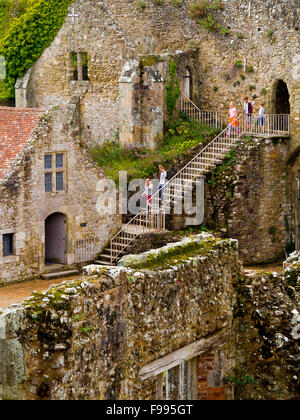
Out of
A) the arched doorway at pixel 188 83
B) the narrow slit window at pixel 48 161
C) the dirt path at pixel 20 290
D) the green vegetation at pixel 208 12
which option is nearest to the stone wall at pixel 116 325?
the dirt path at pixel 20 290

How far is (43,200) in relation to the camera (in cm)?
2567

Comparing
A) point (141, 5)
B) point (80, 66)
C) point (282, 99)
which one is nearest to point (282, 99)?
point (282, 99)

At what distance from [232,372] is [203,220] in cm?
1456

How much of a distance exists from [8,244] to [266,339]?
11481mm

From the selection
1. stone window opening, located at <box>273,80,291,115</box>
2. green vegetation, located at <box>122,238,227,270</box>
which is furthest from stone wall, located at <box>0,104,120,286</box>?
green vegetation, located at <box>122,238,227,270</box>

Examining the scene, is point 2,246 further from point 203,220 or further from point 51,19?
point 51,19

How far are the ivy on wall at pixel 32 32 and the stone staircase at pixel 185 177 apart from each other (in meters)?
5.17

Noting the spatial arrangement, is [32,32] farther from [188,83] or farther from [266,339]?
[266,339]

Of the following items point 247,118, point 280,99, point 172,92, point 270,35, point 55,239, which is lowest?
point 55,239

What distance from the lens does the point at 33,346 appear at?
11219 millimetres

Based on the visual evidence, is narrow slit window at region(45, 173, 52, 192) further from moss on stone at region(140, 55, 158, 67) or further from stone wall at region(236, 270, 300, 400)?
stone wall at region(236, 270, 300, 400)

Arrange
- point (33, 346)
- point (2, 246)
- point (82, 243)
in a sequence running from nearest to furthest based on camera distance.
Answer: point (33, 346) → point (2, 246) → point (82, 243)

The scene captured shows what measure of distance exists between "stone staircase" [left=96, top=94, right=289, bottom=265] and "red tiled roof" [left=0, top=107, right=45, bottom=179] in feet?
12.8
